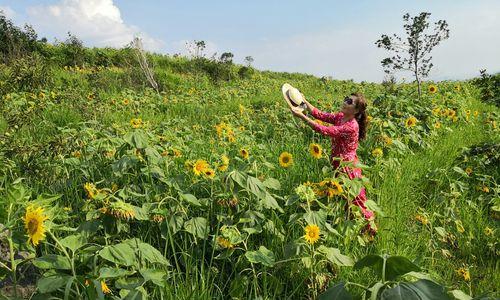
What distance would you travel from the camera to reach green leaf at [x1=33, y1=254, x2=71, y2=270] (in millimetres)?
1514

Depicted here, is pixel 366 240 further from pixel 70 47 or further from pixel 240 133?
pixel 70 47

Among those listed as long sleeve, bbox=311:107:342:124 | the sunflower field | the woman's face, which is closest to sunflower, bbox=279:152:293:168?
the sunflower field

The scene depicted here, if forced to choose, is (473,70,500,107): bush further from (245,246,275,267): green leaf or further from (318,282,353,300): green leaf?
(318,282,353,300): green leaf

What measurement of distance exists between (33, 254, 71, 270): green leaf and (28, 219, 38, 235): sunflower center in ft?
0.32

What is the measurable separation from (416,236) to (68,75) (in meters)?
10.3

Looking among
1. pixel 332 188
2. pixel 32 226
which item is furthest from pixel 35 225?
pixel 332 188

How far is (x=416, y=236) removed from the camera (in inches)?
116

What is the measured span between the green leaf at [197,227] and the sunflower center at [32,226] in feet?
2.63

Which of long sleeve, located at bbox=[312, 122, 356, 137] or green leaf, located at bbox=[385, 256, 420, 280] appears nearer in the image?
green leaf, located at bbox=[385, 256, 420, 280]

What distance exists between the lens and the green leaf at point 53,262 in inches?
59.6

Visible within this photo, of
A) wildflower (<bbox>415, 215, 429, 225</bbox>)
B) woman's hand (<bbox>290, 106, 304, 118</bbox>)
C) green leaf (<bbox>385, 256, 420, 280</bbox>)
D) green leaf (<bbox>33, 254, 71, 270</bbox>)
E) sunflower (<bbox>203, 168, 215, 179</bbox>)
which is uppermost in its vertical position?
woman's hand (<bbox>290, 106, 304, 118</bbox>)

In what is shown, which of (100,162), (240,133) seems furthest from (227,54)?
(100,162)

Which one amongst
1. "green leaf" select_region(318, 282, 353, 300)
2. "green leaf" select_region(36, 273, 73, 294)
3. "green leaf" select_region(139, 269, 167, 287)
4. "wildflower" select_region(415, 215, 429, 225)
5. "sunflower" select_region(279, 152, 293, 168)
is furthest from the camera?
"wildflower" select_region(415, 215, 429, 225)

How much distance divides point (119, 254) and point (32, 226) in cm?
31
